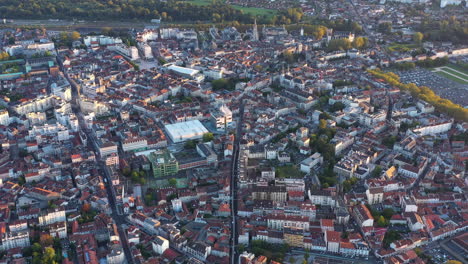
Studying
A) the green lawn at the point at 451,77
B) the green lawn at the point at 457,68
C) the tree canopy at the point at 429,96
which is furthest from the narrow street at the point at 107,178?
the green lawn at the point at 457,68

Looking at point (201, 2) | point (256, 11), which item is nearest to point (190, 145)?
point (256, 11)

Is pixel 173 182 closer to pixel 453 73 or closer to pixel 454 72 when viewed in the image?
pixel 453 73

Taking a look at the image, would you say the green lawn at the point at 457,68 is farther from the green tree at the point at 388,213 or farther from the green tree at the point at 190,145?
the green tree at the point at 190,145

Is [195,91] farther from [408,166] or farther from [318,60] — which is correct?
[408,166]

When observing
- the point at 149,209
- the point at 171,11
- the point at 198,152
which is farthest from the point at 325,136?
the point at 171,11

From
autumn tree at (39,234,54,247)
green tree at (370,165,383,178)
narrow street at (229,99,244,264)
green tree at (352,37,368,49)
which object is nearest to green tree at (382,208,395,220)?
green tree at (370,165,383,178)

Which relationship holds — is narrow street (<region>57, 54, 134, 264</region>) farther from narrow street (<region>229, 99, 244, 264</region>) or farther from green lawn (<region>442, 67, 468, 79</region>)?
green lawn (<region>442, 67, 468, 79</region>)
